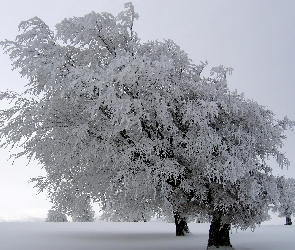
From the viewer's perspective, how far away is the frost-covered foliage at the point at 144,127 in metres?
12.9

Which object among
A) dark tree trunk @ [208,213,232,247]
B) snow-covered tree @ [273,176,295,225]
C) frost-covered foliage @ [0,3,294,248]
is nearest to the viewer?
frost-covered foliage @ [0,3,294,248]

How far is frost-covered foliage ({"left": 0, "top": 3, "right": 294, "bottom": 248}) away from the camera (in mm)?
12883

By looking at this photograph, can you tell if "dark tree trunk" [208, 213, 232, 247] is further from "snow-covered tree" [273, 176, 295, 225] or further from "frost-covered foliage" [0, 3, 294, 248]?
"snow-covered tree" [273, 176, 295, 225]

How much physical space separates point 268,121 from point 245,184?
2.54 metres

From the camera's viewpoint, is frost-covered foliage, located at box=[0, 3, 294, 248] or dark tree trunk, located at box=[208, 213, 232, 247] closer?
frost-covered foliage, located at box=[0, 3, 294, 248]

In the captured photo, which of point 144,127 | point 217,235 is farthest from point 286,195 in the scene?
point 144,127

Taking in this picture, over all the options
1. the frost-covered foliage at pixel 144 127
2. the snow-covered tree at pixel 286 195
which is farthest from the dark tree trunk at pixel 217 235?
the snow-covered tree at pixel 286 195

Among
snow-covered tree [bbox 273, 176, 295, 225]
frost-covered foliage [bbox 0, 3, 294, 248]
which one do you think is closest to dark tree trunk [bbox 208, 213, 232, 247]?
frost-covered foliage [bbox 0, 3, 294, 248]

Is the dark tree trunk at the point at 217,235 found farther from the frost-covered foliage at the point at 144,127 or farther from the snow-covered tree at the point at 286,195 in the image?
the snow-covered tree at the point at 286,195

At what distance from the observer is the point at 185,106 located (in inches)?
526

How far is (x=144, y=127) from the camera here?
13.9 metres

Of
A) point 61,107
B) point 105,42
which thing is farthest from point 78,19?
point 61,107

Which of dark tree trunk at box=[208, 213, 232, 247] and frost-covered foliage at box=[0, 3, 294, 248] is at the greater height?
frost-covered foliage at box=[0, 3, 294, 248]

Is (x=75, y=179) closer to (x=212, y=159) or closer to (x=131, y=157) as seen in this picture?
(x=131, y=157)
